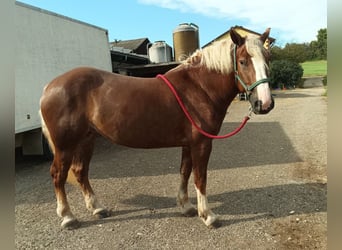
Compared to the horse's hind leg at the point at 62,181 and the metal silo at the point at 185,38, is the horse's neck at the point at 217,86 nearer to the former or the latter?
the horse's hind leg at the point at 62,181

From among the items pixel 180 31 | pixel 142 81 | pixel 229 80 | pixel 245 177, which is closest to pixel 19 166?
pixel 142 81

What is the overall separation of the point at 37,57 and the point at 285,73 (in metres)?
32.3

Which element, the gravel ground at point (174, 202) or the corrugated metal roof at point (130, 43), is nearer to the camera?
the gravel ground at point (174, 202)

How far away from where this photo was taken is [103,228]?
363cm

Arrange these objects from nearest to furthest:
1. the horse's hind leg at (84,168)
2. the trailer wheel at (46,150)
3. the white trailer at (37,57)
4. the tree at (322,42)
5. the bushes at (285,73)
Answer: the tree at (322,42)
the horse's hind leg at (84,168)
the white trailer at (37,57)
the trailer wheel at (46,150)
the bushes at (285,73)

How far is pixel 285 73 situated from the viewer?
1346 inches

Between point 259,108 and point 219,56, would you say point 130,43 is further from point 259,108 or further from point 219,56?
point 259,108

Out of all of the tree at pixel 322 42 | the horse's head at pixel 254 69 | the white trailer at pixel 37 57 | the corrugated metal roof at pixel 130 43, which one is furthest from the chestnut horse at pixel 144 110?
the corrugated metal roof at pixel 130 43

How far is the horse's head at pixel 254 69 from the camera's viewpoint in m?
3.08

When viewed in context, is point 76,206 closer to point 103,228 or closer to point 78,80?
point 103,228

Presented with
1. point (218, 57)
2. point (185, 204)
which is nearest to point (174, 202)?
point (185, 204)

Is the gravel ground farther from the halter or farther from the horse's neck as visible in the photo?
the halter

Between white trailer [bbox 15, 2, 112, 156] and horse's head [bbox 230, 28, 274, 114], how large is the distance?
4.13 metres

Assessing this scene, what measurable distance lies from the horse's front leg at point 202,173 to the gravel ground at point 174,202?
0.13 meters
